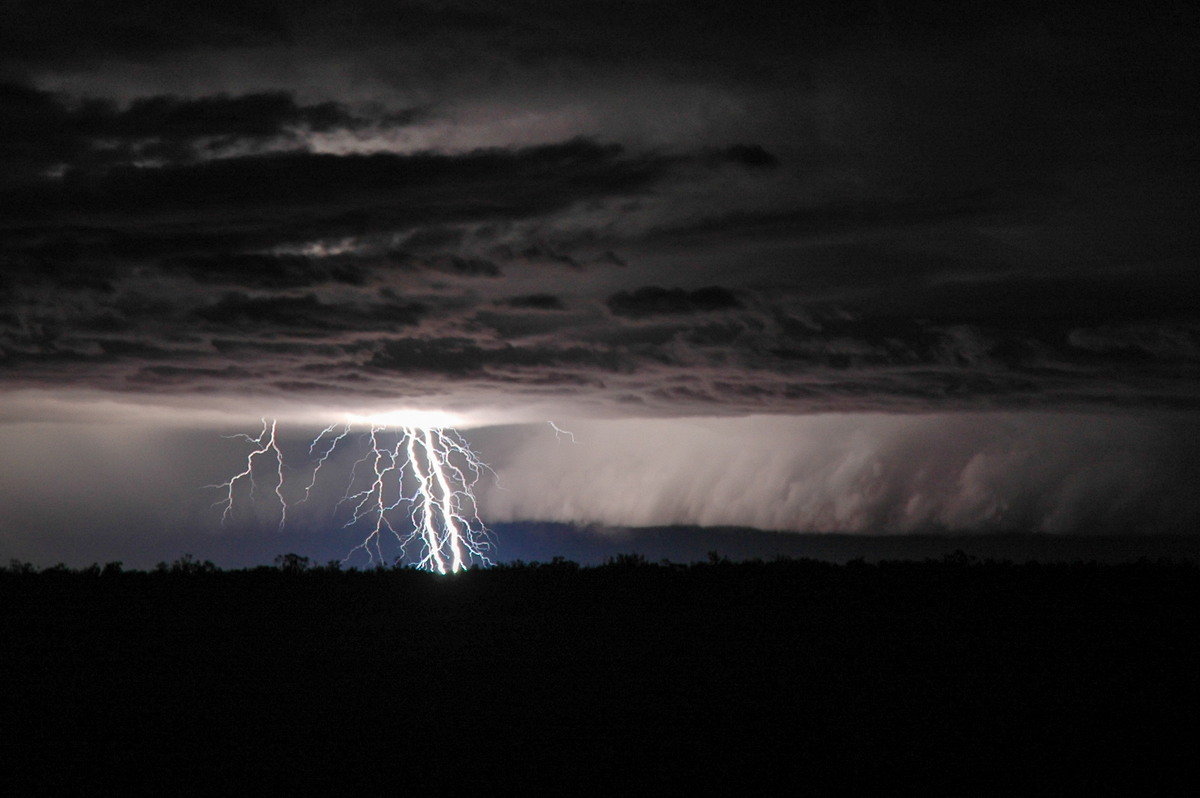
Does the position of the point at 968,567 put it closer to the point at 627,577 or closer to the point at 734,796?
the point at 627,577

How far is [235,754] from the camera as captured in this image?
1578 cm

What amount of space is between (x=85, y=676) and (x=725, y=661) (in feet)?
40.9

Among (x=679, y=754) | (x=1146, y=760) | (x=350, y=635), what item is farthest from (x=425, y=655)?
(x=1146, y=760)

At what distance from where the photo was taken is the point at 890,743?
16.5m

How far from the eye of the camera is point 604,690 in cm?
2053

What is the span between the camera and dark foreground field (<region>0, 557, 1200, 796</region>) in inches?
584

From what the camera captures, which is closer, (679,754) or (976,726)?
(679,754)

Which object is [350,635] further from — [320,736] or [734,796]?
[734,796]

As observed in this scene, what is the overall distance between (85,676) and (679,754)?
42.6 feet

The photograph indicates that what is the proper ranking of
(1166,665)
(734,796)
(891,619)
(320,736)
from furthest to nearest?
(891,619)
(1166,665)
(320,736)
(734,796)

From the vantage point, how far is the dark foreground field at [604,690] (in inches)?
584

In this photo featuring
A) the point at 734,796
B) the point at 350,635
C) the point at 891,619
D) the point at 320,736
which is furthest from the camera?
the point at 891,619

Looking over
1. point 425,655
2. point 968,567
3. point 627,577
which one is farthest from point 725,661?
point 968,567

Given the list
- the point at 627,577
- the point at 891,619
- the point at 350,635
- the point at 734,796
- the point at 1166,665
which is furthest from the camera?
the point at 627,577
